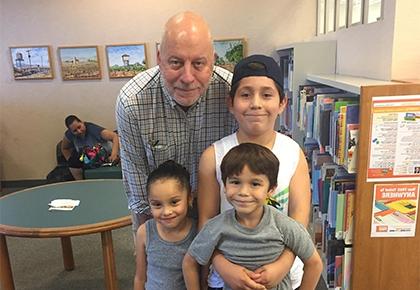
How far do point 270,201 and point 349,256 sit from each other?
1153 millimetres

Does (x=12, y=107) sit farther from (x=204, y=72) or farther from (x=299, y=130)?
(x=204, y=72)

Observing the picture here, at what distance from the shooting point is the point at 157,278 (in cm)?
132

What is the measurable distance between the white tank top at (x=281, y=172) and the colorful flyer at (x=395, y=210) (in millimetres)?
893

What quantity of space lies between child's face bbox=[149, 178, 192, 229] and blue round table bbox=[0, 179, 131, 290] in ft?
3.28

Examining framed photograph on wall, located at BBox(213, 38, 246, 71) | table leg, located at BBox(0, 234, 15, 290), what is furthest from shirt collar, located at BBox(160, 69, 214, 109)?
framed photograph on wall, located at BBox(213, 38, 246, 71)

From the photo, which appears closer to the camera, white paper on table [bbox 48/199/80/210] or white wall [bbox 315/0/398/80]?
white wall [bbox 315/0/398/80]

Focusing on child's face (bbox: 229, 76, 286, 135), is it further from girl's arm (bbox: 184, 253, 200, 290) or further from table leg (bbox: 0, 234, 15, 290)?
table leg (bbox: 0, 234, 15, 290)

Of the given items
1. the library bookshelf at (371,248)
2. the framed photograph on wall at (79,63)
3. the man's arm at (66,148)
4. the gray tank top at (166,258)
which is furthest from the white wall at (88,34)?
the gray tank top at (166,258)

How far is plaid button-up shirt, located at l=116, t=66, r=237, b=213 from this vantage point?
4.55 feet

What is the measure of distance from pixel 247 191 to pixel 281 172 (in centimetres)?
18

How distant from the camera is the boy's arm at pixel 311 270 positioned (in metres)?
1.10

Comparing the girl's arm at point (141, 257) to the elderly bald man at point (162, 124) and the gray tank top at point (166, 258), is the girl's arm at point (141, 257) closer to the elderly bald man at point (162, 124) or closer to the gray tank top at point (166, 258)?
the gray tank top at point (166, 258)

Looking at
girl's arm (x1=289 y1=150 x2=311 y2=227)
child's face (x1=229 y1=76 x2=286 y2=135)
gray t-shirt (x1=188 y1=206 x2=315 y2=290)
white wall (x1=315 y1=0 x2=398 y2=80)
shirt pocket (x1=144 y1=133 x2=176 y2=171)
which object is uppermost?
white wall (x1=315 y1=0 x2=398 y2=80)

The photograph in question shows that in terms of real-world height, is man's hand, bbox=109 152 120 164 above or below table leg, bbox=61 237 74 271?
Answer: above
